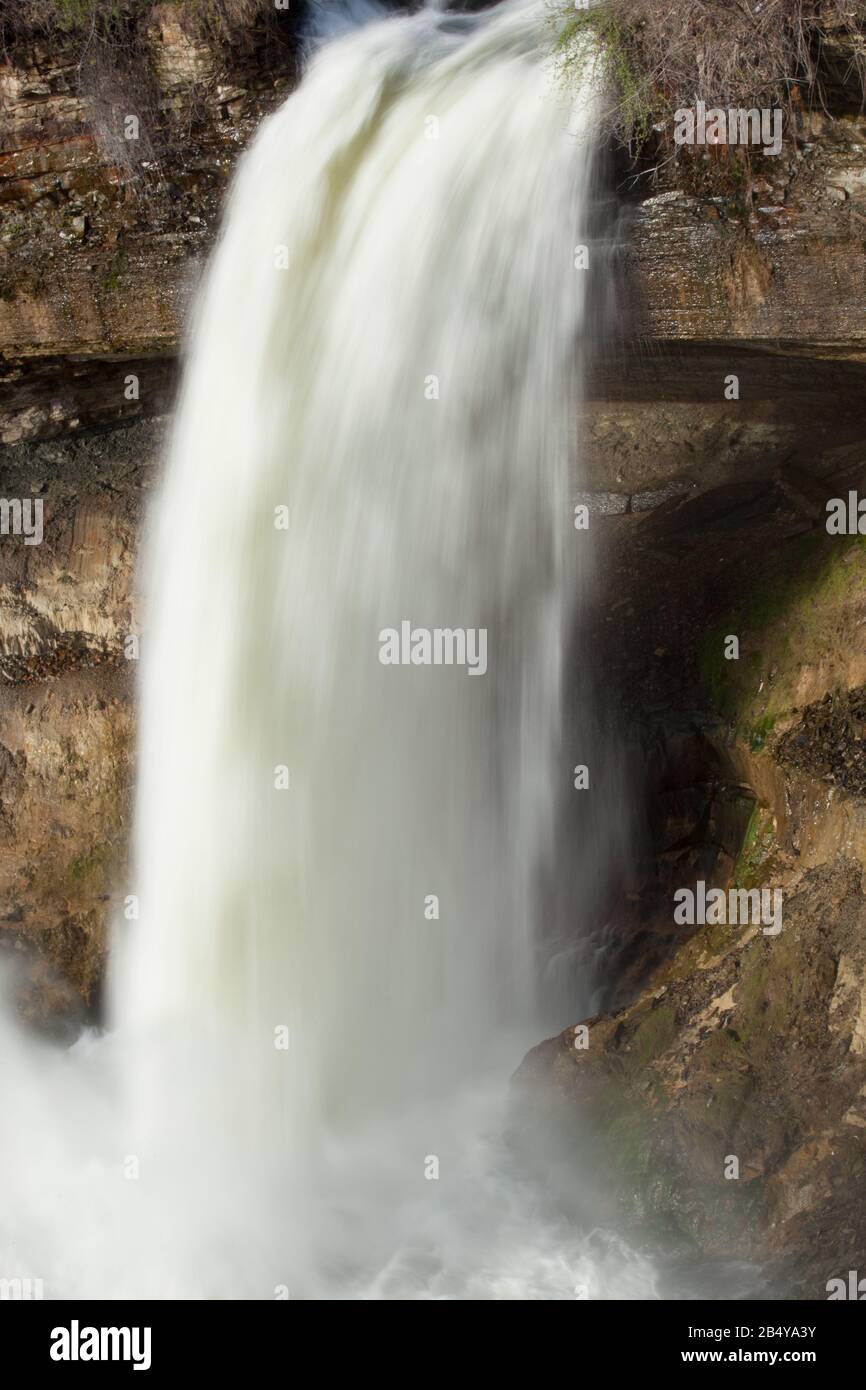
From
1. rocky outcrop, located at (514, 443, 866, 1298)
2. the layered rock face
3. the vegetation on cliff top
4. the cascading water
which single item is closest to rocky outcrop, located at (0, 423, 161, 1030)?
the layered rock face

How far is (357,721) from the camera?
8164 millimetres

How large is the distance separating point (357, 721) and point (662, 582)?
2.24 m

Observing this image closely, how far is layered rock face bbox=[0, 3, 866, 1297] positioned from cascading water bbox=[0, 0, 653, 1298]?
466 mm

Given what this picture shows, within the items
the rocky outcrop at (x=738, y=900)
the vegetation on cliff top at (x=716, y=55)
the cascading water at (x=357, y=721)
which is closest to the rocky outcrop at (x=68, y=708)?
the cascading water at (x=357, y=721)

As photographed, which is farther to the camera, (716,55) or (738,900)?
(738,900)

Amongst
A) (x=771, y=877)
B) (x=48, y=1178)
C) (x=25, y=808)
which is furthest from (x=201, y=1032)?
(x=771, y=877)

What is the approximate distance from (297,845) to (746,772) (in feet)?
10.1

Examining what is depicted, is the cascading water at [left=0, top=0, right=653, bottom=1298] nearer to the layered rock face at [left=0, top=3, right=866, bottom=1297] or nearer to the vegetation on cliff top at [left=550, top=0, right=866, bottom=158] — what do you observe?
the vegetation on cliff top at [left=550, top=0, right=866, bottom=158]

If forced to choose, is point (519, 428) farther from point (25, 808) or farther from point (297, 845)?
point (25, 808)

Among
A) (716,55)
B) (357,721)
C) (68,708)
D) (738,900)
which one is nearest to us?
(716,55)

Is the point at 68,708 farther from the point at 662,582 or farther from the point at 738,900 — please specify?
the point at 738,900

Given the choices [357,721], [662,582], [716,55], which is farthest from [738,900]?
[716,55]

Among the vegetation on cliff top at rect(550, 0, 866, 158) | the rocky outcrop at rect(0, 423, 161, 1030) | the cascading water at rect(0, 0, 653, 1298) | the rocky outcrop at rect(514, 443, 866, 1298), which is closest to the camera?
the vegetation on cliff top at rect(550, 0, 866, 158)

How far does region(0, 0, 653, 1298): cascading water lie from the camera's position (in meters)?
7.13
